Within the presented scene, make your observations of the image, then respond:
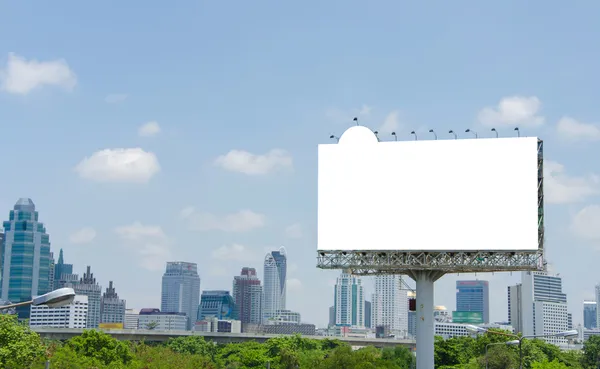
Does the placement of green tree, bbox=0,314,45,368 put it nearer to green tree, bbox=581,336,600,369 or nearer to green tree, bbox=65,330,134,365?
green tree, bbox=65,330,134,365

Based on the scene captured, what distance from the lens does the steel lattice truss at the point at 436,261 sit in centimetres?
6494

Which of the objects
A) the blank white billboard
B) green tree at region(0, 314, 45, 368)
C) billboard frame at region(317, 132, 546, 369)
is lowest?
green tree at region(0, 314, 45, 368)

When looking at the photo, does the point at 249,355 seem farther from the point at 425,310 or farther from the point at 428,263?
the point at 428,263

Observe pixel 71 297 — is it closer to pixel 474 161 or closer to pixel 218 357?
pixel 474 161

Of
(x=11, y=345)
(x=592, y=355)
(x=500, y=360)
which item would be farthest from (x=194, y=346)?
(x=11, y=345)

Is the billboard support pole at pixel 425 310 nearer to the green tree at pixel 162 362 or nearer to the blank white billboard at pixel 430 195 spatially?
the blank white billboard at pixel 430 195

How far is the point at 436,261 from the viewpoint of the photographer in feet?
215

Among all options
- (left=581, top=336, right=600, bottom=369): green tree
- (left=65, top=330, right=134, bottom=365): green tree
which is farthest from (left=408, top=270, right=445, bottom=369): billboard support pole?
(left=581, top=336, right=600, bottom=369): green tree

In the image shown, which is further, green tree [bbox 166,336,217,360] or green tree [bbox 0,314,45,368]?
green tree [bbox 166,336,217,360]

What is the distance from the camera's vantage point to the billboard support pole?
6825 centimetres

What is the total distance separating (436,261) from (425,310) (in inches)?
208

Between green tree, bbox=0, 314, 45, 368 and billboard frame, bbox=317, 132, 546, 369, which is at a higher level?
billboard frame, bbox=317, 132, 546, 369

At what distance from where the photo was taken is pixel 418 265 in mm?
65688

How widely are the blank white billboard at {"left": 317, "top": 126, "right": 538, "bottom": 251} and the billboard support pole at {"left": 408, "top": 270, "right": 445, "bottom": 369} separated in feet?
13.8
